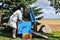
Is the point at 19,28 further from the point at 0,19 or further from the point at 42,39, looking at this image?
the point at 0,19

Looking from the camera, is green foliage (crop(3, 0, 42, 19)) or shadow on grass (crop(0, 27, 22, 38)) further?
green foliage (crop(3, 0, 42, 19))

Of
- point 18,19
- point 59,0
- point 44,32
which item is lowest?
point 44,32

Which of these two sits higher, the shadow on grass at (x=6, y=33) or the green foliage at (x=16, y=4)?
the green foliage at (x=16, y=4)

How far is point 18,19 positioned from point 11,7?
4854 millimetres

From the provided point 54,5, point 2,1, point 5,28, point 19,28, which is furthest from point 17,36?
point 2,1

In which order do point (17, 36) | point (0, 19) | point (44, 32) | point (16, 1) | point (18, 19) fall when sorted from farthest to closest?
point (0, 19) < point (16, 1) < point (44, 32) < point (17, 36) < point (18, 19)

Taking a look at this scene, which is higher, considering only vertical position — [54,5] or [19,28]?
[54,5]

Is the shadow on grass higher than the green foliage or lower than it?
lower

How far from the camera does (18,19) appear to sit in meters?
11.8

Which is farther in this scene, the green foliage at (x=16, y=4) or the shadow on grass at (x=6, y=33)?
the green foliage at (x=16, y=4)

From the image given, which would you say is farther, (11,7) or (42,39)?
(11,7)

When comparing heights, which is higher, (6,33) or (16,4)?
(16,4)

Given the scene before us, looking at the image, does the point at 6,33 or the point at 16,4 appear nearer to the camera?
the point at 6,33

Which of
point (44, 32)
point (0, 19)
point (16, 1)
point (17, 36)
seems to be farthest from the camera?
point (0, 19)
